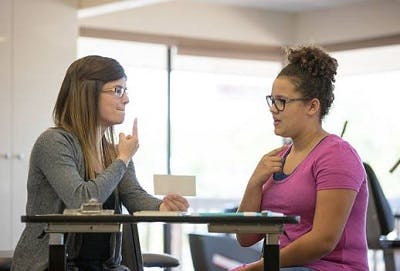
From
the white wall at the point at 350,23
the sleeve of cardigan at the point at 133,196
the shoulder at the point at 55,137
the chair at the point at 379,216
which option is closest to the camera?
the shoulder at the point at 55,137

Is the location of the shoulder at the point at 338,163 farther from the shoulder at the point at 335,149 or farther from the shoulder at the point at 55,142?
the shoulder at the point at 55,142

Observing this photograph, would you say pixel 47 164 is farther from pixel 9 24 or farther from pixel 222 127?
pixel 222 127

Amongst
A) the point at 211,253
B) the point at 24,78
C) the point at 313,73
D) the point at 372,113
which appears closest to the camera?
the point at 313,73

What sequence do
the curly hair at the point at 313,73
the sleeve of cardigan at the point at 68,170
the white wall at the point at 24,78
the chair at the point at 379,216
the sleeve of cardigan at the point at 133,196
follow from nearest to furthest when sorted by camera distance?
the sleeve of cardigan at the point at 68,170 → the curly hair at the point at 313,73 → the sleeve of cardigan at the point at 133,196 → the chair at the point at 379,216 → the white wall at the point at 24,78

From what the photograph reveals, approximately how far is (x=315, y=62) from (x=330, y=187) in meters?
0.40

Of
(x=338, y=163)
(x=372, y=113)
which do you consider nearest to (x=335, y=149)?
(x=338, y=163)

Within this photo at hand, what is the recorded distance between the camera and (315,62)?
2.27 m

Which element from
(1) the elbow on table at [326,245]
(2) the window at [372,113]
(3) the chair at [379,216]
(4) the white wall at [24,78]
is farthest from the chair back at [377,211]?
(2) the window at [372,113]

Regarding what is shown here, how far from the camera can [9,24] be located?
4.70 m

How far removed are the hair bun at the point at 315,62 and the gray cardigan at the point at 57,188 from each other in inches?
23.9

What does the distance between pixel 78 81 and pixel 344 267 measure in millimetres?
927

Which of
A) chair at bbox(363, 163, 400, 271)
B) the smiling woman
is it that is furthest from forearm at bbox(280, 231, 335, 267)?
chair at bbox(363, 163, 400, 271)

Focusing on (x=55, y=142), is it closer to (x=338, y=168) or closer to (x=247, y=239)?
(x=247, y=239)

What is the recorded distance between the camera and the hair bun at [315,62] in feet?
7.43
